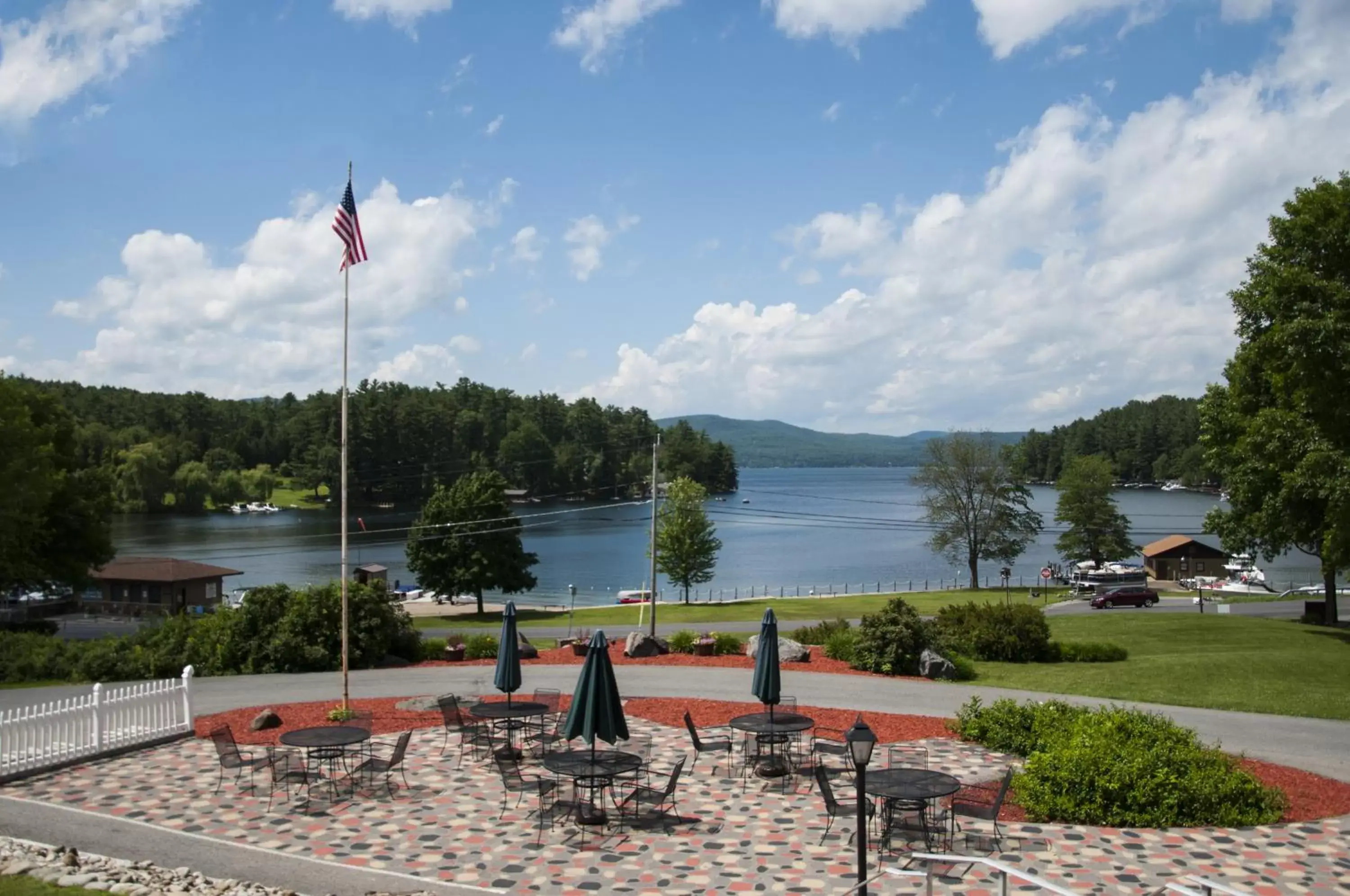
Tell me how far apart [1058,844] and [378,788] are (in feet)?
28.8

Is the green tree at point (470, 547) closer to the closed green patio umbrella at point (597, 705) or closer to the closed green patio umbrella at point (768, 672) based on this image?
the closed green patio umbrella at point (768, 672)

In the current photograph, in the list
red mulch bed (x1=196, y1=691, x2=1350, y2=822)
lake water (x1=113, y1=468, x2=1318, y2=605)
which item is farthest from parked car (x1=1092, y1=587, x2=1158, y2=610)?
red mulch bed (x1=196, y1=691, x2=1350, y2=822)

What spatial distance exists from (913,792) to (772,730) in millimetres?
3471

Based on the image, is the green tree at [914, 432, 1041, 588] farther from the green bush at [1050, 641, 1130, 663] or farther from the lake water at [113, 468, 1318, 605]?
the green bush at [1050, 641, 1130, 663]

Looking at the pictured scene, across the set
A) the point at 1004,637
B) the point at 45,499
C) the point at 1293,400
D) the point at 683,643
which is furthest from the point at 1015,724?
the point at 45,499

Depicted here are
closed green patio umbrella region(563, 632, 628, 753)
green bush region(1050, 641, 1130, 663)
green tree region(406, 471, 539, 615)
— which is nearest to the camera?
closed green patio umbrella region(563, 632, 628, 753)

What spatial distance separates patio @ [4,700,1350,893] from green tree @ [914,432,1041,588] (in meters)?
58.2

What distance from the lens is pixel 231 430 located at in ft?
474

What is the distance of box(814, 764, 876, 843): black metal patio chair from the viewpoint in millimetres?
11328

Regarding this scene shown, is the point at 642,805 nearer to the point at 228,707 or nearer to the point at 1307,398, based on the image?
the point at 228,707

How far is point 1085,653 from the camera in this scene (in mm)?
26625

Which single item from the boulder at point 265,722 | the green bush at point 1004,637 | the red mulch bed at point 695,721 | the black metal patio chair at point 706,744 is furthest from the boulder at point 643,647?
the boulder at point 265,722

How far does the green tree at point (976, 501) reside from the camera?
70.0m

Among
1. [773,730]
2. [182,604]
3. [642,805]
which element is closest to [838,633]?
[773,730]
